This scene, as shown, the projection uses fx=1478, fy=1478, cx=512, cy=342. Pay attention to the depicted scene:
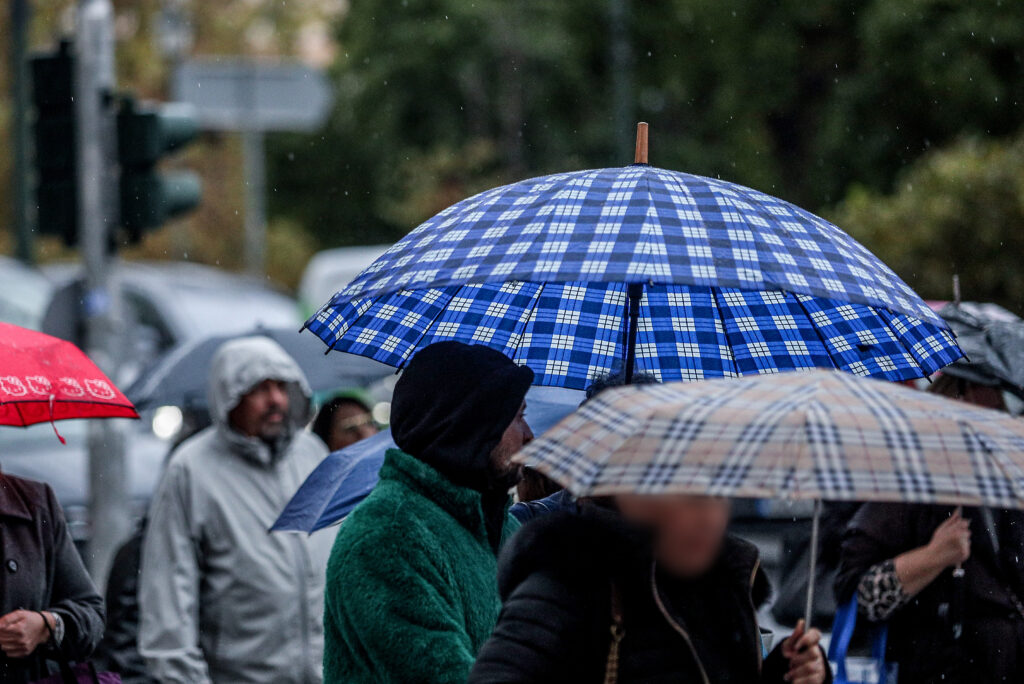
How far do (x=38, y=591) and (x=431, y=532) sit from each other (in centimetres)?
146

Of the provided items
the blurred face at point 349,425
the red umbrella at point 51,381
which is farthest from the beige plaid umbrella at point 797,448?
the blurred face at point 349,425

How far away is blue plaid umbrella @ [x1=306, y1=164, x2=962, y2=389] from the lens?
10.7 feet

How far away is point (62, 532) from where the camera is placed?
425 cm

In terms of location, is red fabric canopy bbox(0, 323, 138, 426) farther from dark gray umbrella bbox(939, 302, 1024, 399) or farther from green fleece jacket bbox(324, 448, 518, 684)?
dark gray umbrella bbox(939, 302, 1024, 399)

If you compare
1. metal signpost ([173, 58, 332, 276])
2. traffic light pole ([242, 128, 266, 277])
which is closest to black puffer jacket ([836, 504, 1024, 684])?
metal signpost ([173, 58, 332, 276])

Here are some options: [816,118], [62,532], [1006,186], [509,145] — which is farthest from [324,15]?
[62,532]

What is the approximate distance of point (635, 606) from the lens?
277 cm

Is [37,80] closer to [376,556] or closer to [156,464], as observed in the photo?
[156,464]

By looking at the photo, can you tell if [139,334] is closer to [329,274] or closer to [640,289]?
[329,274]

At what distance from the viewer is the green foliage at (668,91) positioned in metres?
23.7

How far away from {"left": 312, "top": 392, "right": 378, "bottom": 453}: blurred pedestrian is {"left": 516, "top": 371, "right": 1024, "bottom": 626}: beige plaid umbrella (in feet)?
12.4

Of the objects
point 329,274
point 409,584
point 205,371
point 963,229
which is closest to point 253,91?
point 329,274

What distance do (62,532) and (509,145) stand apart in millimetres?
25504

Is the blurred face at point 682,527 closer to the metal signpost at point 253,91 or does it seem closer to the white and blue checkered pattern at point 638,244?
the white and blue checkered pattern at point 638,244
